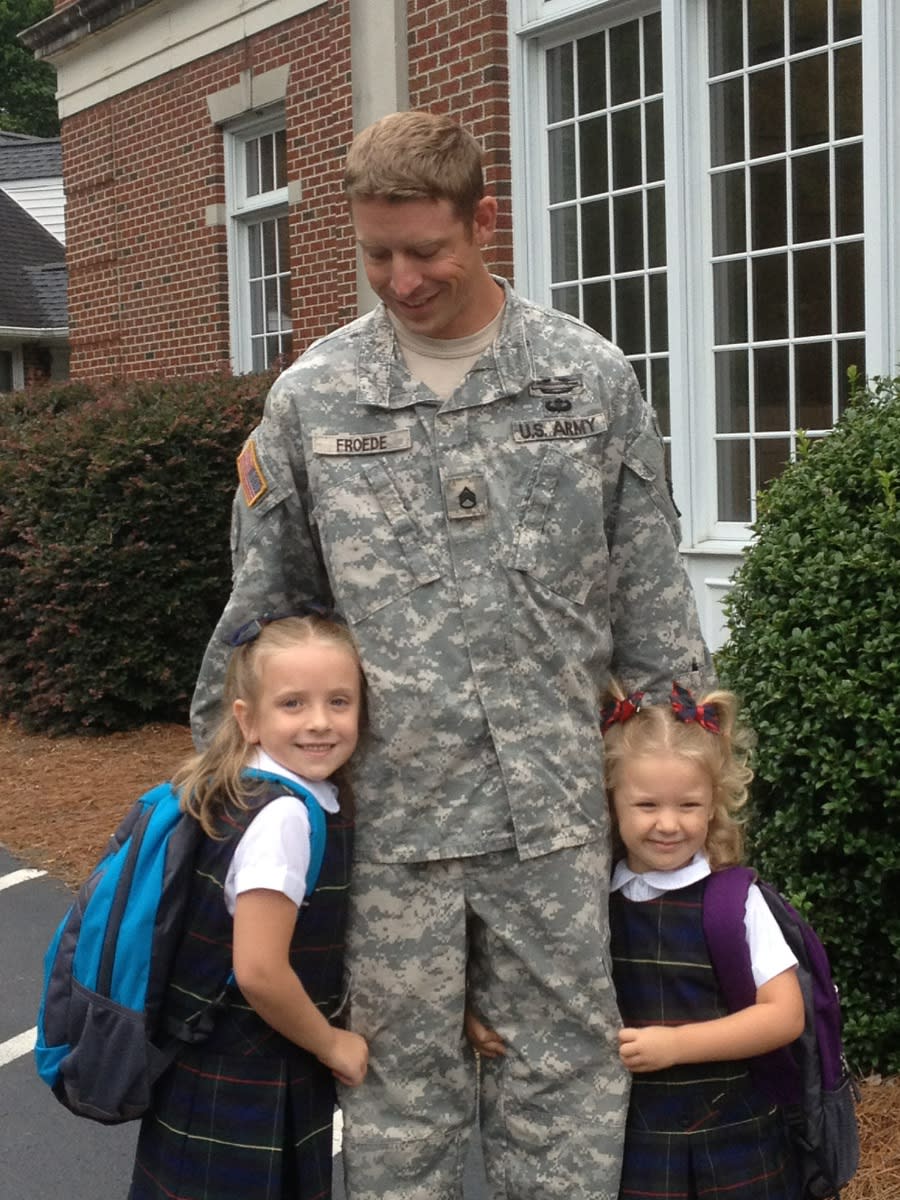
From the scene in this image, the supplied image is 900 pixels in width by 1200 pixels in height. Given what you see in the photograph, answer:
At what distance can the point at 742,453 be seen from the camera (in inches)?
282

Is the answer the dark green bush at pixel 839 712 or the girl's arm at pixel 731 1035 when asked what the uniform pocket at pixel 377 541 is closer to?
the girl's arm at pixel 731 1035

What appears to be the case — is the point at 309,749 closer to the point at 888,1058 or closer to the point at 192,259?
the point at 888,1058

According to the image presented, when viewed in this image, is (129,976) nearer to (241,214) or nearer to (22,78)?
(241,214)

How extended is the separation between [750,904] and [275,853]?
31.0 inches

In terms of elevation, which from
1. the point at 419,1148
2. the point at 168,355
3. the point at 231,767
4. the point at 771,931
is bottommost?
the point at 419,1148

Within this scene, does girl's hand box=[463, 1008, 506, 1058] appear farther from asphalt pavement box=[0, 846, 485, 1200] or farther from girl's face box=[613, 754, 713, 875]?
asphalt pavement box=[0, 846, 485, 1200]

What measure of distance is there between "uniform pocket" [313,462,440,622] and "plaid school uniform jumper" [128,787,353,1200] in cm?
37

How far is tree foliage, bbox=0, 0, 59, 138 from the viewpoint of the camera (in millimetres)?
41281

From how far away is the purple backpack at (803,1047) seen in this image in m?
2.52

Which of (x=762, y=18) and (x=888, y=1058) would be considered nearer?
(x=888, y=1058)

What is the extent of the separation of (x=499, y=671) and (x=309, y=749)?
33 cm

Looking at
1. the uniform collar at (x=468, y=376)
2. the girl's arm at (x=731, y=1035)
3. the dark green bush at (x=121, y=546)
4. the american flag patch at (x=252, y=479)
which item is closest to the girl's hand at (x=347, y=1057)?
the girl's arm at (x=731, y=1035)

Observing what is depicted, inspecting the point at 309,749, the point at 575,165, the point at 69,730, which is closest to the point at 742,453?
the point at 575,165

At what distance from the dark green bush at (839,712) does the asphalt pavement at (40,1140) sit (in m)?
1.07
